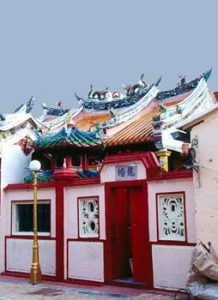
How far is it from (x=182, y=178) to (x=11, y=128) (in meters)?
5.76

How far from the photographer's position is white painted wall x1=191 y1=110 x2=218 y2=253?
7.76 meters

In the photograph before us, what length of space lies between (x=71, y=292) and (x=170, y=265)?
2.24 m

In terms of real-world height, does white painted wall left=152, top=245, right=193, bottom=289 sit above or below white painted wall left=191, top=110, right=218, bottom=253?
below

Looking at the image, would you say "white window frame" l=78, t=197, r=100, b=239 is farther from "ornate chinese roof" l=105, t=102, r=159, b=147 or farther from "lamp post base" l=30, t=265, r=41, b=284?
"ornate chinese roof" l=105, t=102, r=159, b=147

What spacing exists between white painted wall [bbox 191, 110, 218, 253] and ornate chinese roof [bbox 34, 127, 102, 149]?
4485 mm

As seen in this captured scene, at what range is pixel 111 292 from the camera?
29.3 feet

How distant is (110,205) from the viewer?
9.64 meters

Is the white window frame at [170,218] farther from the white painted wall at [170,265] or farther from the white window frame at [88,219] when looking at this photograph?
the white window frame at [88,219]

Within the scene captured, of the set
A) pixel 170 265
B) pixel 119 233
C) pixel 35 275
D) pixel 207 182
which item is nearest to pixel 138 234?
pixel 119 233

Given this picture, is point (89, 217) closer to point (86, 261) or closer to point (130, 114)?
point (86, 261)

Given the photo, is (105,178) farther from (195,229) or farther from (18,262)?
(18,262)

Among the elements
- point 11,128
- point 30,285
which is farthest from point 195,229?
point 11,128

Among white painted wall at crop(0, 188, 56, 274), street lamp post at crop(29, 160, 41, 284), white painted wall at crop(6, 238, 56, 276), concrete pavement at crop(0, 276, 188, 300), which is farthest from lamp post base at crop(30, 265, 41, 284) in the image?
white painted wall at crop(0, 188, 56, 274)

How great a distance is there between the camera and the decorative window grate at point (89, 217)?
9.99 meters
